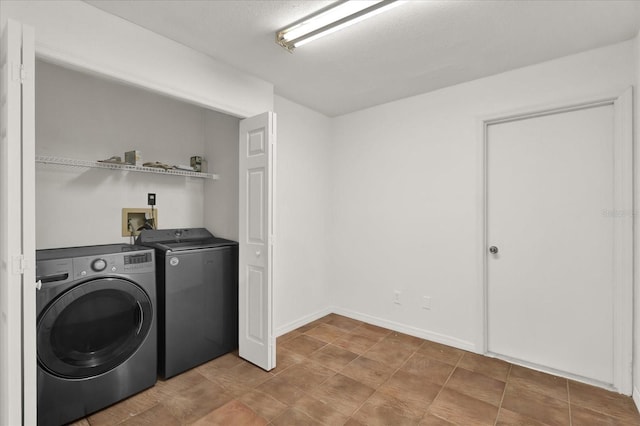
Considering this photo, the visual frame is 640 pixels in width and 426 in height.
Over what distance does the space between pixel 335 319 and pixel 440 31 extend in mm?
3032

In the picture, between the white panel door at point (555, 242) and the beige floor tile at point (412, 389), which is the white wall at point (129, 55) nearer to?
the white panel door at point (555, 242)

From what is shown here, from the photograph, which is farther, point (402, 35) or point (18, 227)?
point (402, 35)

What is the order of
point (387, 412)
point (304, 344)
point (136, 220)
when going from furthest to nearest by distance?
point (304, 344) → point (136, 220) → point (387, 412)

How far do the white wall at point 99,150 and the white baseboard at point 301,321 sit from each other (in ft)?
4.69

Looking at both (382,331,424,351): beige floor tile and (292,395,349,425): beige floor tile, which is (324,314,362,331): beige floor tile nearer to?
(382,331,424,351): beige floor tile

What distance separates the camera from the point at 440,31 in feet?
6.76

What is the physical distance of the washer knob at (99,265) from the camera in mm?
1950

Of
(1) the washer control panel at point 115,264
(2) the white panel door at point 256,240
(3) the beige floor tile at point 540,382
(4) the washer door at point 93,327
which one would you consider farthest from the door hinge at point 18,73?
(3) the beige floor tile at point 540,382

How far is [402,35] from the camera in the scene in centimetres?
211

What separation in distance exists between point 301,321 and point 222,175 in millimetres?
1818

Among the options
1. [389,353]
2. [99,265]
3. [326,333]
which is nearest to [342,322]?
[326,333]

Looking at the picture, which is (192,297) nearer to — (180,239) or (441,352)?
(180,239)

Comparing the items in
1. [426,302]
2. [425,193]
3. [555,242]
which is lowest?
[426,302]

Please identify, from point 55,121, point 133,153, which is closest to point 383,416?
point 133,153
